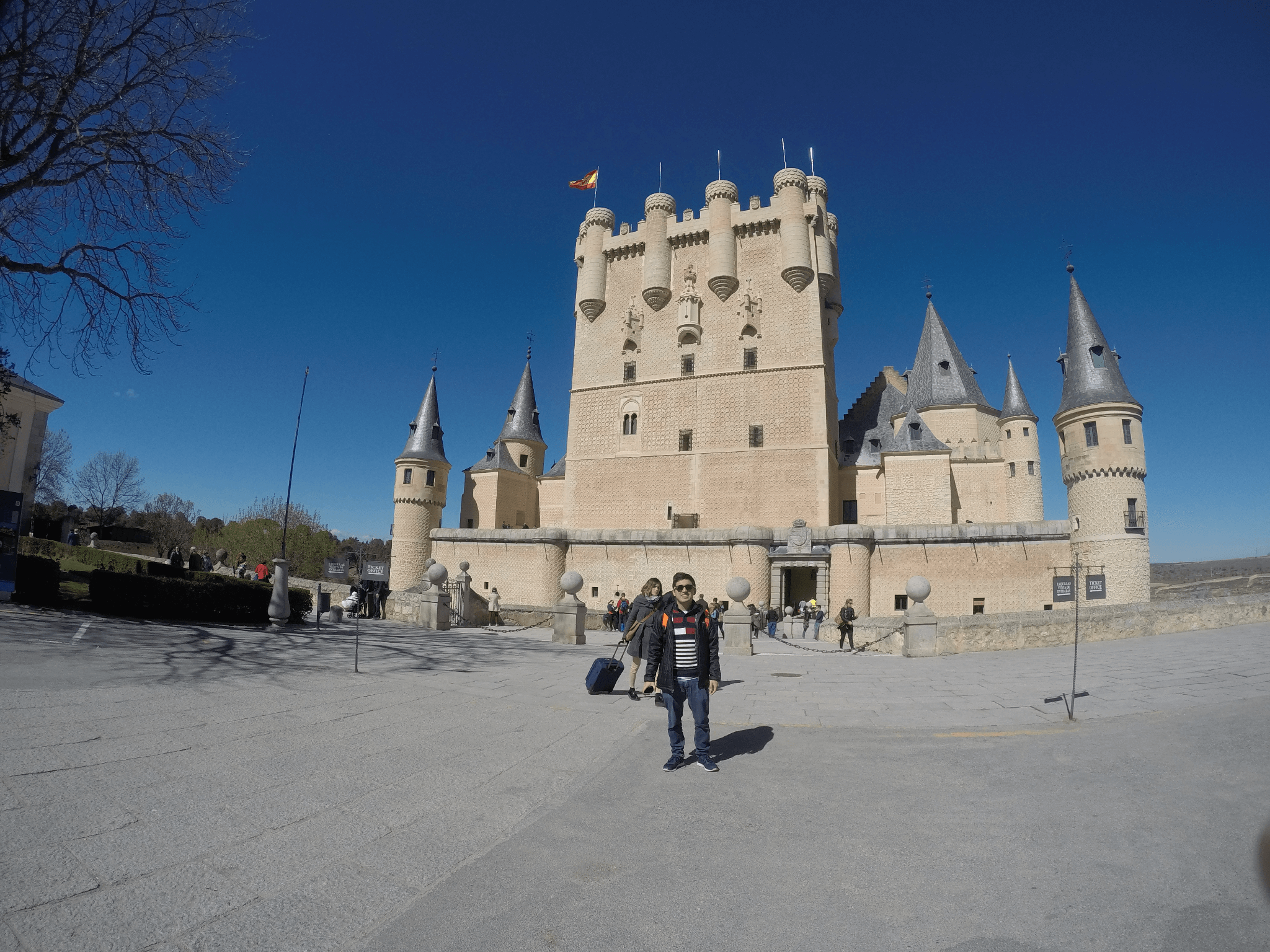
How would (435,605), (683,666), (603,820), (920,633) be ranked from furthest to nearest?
1. (435,605)
2. (920,633)
3. (683,666)
4. (603,820)

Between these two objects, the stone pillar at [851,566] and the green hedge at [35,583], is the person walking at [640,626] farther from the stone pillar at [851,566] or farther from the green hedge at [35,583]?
the stone pillar at [851,566]

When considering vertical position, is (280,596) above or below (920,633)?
above

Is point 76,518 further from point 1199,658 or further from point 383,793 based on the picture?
point 1199,658

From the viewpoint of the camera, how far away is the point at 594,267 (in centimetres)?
3422

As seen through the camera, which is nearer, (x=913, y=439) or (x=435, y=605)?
(x=435, y=605)

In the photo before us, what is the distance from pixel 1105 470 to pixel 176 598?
96.2ft

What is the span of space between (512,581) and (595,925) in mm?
27441

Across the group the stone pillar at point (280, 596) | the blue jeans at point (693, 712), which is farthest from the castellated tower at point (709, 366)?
the blue jeans at point (693, 712)

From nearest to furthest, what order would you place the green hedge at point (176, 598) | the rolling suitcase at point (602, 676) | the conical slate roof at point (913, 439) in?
the rolling suitcase at point (602, 676) → the green hedge at point (176, 598) → the conical slate roof at point (913, 439)

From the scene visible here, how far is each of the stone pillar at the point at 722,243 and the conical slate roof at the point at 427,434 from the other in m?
17.7

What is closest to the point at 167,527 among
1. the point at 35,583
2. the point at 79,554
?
the point at 79,554

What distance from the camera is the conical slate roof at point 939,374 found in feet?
106

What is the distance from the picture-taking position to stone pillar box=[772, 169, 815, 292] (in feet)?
99.2

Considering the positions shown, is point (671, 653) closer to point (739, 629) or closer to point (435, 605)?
point (739, 629)
